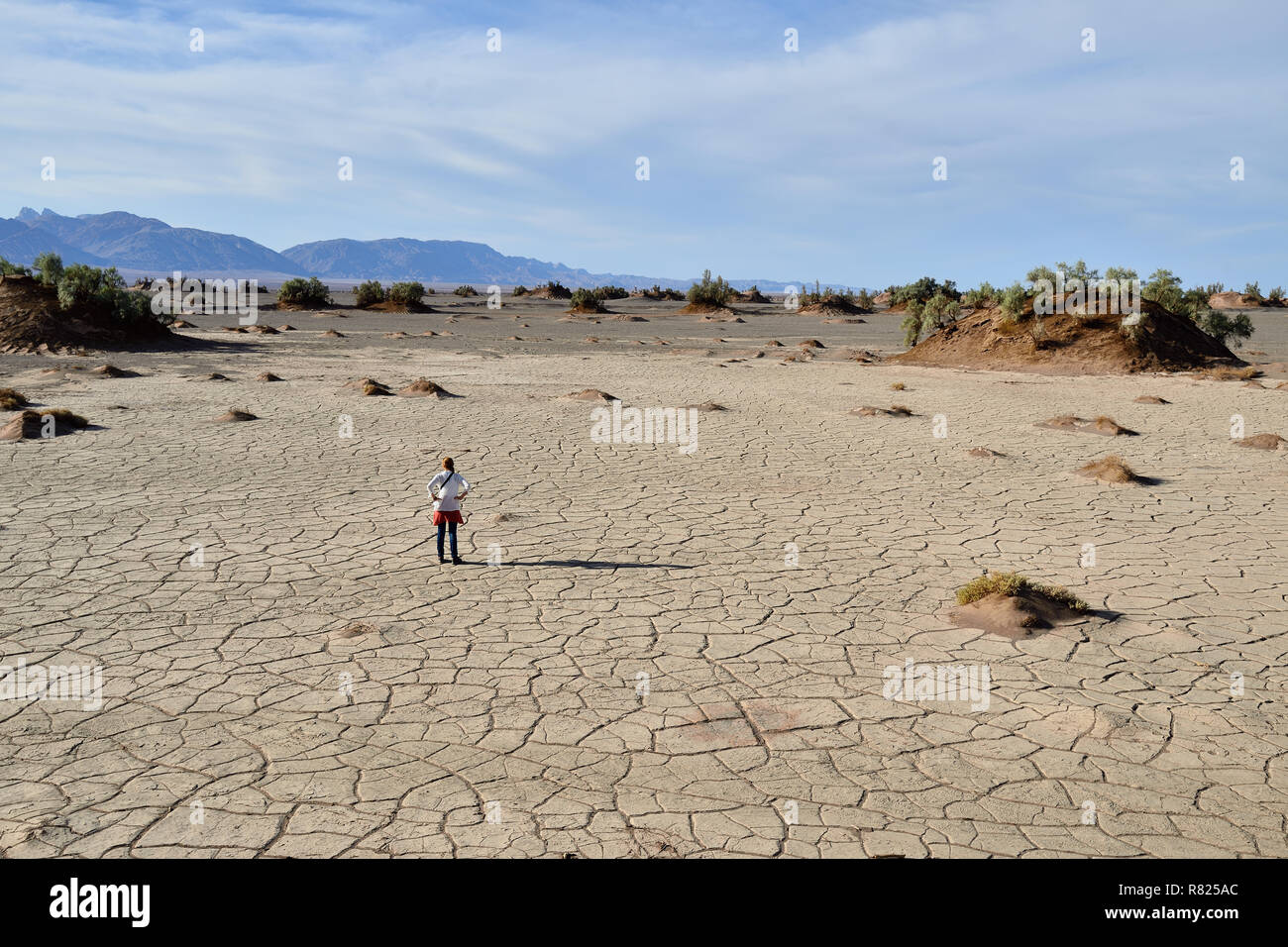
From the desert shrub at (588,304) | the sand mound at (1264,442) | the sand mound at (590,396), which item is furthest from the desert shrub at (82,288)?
the sand mound at (1264,442)

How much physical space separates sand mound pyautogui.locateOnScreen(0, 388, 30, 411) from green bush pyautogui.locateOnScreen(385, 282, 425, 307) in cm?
3416

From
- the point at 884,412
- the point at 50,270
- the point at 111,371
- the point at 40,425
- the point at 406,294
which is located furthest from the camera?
the point at 406,294

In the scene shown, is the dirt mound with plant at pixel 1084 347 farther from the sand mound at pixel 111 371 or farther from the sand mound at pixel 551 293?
the sand mound at pixel 551 293

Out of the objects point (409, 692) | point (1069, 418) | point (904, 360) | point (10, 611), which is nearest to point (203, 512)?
point (10, 611)

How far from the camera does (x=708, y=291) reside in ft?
179

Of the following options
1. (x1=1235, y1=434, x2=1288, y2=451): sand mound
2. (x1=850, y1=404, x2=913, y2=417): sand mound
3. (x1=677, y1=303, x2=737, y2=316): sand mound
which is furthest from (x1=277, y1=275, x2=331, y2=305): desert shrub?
(x1=1235, y1=434, x2=1288, y2=451): sand mound

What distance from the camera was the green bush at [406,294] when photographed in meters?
49.7

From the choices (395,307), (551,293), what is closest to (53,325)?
(395,307)

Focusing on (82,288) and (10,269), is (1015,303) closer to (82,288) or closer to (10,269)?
(82,288)

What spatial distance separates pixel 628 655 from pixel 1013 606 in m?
2.81

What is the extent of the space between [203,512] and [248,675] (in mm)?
4559

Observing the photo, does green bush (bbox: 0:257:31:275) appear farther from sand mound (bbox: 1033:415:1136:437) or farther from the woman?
sand mound (bbox: 1033:415:1136:437)

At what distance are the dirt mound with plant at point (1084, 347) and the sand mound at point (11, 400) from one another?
21.3 metres
